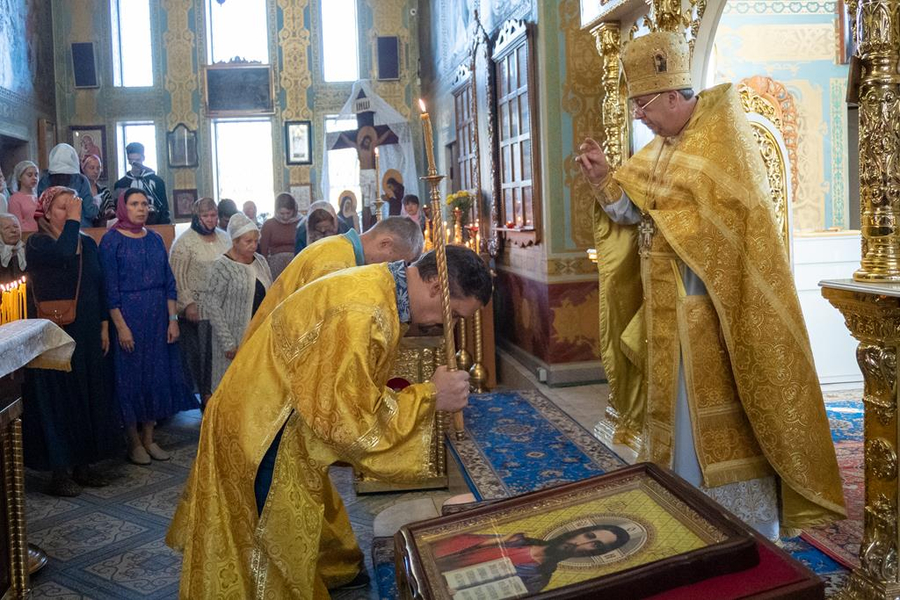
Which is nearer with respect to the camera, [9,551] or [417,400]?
[417,400]

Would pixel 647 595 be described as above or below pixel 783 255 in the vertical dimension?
below

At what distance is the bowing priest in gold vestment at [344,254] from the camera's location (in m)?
3.74

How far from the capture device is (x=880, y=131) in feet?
8.84

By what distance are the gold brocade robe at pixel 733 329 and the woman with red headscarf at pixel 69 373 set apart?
125 inches

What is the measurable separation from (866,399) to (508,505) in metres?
1.65

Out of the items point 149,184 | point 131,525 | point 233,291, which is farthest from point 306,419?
point 149,184

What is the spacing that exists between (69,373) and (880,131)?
164 inches

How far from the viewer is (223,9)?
15016 millimetres

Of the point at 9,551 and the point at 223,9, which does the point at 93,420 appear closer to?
the point at 9,551

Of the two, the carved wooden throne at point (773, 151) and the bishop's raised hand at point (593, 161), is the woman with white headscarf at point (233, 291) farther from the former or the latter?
the carved wooden throne at point (773, 151)

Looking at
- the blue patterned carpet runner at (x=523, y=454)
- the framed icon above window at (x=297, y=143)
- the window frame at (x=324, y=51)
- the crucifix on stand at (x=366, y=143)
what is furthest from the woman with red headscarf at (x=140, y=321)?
the window frame at (x=324, y=51)

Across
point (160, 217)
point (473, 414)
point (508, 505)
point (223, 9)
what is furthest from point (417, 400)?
point (223, 9)

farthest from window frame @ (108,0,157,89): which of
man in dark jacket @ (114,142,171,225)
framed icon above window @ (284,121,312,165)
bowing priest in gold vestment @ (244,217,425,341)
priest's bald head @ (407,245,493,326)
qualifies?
priest's bald head @ (407,245,493,326)

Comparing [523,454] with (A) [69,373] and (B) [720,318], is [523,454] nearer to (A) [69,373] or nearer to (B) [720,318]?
(B) [720,318]
